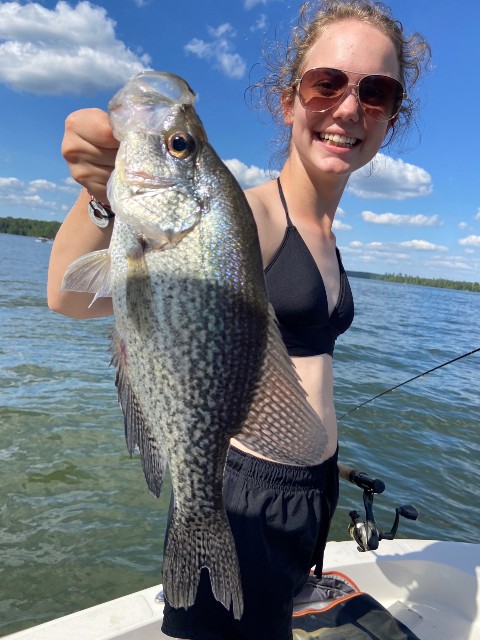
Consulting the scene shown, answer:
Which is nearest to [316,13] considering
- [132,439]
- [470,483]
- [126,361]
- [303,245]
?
[303,245]

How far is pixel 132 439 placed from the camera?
1.62 metres

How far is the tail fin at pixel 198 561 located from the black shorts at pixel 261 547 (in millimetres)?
280

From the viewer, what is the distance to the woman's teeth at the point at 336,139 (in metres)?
2.48

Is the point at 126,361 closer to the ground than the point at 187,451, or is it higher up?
higher up

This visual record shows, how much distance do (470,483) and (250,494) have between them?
285 inches

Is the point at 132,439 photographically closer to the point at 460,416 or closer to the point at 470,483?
the point at 470,483

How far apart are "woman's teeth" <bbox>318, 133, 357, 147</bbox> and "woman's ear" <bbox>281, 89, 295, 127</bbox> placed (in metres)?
0.41

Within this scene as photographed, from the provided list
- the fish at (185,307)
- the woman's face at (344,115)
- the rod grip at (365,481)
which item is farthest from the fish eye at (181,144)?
the rod grip at (365,481)

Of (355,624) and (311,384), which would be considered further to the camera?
(355,624)

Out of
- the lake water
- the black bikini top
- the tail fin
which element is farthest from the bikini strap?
the lake water

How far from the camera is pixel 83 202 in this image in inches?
67.3

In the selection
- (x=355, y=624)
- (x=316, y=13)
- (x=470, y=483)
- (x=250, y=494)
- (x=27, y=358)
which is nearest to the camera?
(x=250, y=494)

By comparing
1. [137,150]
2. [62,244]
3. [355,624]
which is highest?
[137,150]

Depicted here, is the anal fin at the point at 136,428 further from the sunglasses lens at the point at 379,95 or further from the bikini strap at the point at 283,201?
the sunglasses lens at the point at 379,95
